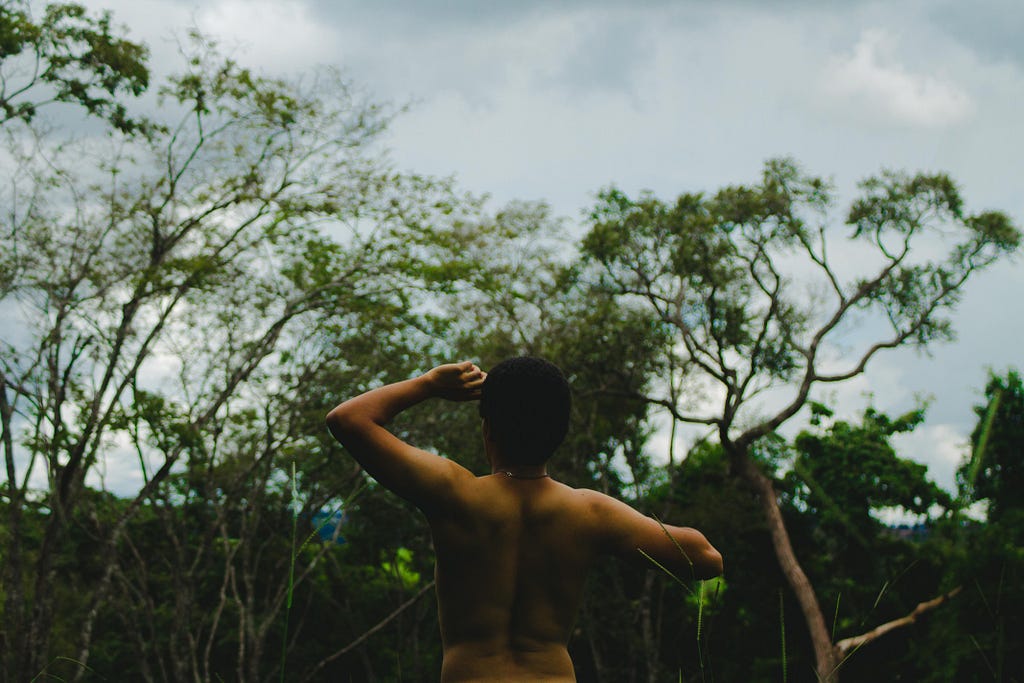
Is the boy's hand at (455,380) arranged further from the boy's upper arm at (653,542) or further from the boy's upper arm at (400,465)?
the boy's upper arm at (653,542)

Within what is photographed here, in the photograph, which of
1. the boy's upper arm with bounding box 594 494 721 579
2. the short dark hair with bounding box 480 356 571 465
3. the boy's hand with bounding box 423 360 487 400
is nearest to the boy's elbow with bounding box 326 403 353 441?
the boy's hand with bounding box 423 360 487 400

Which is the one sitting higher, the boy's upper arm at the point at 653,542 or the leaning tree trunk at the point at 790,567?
the leaning tree trunk at the point at 790,567

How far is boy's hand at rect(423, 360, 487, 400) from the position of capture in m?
2.21

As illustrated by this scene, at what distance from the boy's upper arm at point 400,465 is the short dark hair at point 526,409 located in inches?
6.7

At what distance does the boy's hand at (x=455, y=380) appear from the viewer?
2.21 m

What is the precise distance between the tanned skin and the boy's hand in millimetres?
15

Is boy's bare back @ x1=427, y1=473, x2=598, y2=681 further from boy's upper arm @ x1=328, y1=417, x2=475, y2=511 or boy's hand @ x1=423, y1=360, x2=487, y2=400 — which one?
boy's hand @ x1=423, y1=360, x2=487, y2=400

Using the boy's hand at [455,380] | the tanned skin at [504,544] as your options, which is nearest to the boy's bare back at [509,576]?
the tanned skin at [504,544]

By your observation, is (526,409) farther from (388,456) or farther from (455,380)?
(388,456)

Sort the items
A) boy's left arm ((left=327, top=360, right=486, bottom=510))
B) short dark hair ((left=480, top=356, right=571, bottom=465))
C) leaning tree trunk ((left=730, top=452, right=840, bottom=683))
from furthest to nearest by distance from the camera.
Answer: leaning tree trunk ((left=730, top=452, right=840, bottom=683)) < short dark hair ((left=480, top=356, right=571, bottom=465)) < boy's left arm ((left=327, top=360, right=486, bottom=510))

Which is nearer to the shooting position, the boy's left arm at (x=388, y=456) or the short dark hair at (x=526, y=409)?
the boy's left arm at (x=388, y=456)

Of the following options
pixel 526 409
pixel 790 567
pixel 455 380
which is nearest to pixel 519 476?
pixel 526 409

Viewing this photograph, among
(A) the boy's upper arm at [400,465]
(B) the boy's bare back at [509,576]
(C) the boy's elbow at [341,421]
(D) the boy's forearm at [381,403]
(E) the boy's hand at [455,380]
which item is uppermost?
(E) the boy's hand at [455,380]

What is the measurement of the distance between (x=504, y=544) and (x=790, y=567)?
1601 cm
